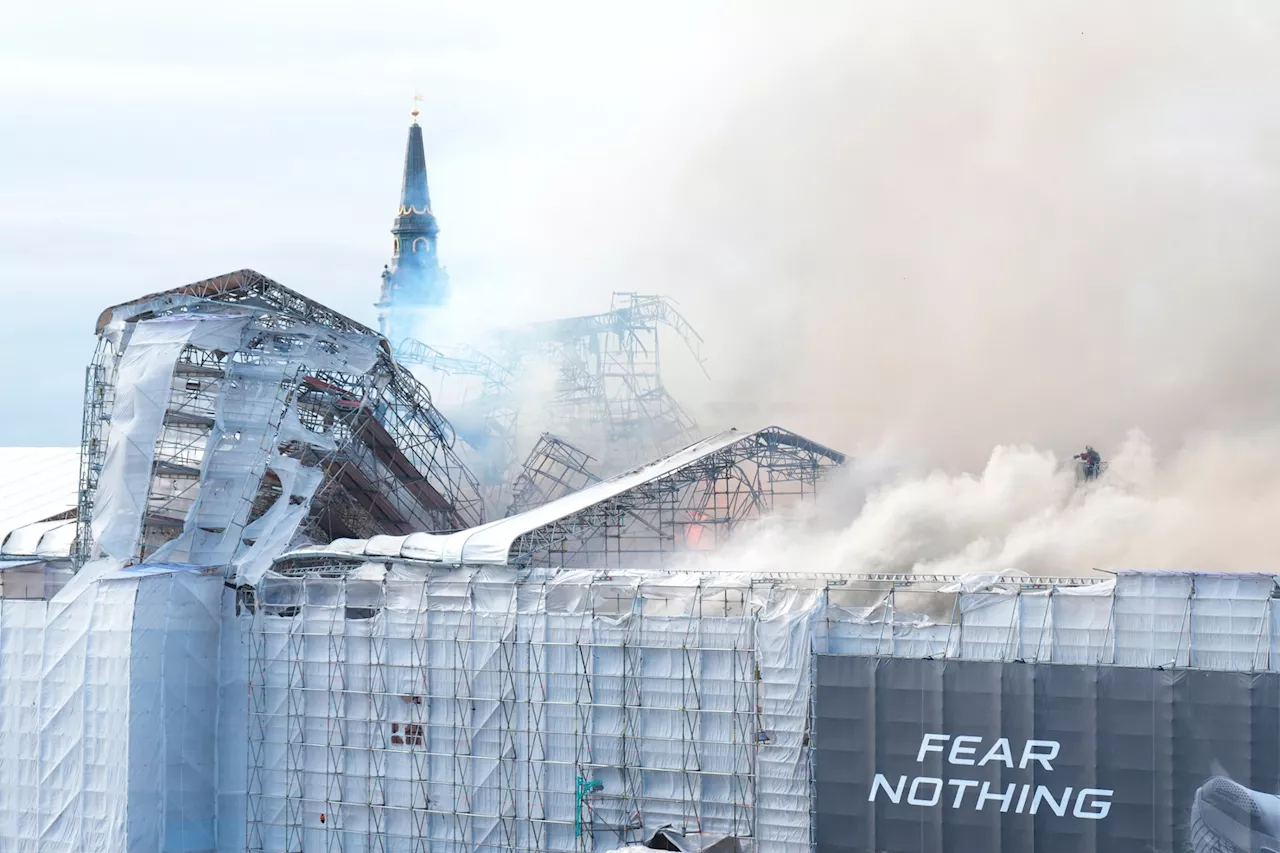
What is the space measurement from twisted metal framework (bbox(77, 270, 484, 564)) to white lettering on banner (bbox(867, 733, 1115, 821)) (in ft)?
76.1

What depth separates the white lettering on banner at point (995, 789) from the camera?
35562 mm

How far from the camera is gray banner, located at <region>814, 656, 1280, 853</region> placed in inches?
1350

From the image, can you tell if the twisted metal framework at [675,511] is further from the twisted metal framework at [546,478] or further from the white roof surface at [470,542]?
the twisted metal framework at [546,478]

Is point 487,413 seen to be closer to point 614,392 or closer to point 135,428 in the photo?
point 614,392

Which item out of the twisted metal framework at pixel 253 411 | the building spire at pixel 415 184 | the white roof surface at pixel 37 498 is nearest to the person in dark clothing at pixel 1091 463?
the twisted metal framework at pixel 253 411

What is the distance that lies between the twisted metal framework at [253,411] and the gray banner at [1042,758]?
68.9 ft

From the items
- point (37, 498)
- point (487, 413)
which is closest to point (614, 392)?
point (487, 413)

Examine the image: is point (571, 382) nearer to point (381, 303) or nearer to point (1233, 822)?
point (381, 303)

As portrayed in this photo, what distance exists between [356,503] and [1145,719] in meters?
29.9

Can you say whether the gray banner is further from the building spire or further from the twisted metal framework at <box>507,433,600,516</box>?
the building spire

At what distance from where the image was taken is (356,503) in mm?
52938

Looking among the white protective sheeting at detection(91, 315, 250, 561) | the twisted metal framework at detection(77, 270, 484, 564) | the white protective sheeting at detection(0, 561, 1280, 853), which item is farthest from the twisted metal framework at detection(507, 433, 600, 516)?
the white protective sheeting at detection(91, 315, 250, 561)

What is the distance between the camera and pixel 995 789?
119ft

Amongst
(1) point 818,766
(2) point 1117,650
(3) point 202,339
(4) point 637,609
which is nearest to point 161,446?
(3) point 202,339
